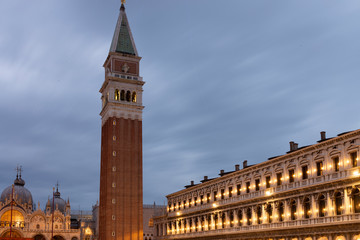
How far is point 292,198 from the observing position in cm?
5512

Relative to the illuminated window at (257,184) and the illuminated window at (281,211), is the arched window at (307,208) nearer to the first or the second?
the illuminated window at (281,211)

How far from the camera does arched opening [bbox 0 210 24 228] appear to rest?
11844cm

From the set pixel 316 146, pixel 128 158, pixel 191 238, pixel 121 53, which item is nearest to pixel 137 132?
pixel 128 158

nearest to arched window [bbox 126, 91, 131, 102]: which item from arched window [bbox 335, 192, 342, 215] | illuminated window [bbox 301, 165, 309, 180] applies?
illuminated window [bbox 301, 165, 309, 180]

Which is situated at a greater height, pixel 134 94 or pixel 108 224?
pixel 134 94

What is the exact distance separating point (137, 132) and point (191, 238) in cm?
2763

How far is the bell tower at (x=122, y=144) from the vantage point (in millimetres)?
91188

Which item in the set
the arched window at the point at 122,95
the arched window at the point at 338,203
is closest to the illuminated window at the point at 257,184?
the arched window at the point at 338,203

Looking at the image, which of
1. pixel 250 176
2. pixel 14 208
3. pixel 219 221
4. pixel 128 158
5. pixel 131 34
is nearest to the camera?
pixel 250 176

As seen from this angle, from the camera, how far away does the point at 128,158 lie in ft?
314

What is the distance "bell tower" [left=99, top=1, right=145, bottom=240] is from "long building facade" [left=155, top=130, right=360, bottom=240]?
674 inches

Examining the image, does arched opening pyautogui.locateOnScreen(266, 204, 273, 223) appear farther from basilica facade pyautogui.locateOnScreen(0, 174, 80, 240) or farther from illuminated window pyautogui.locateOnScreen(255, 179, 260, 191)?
basilica facade pyautogui.locateOnScreen(0, 174, 80, 240)

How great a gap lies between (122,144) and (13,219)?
149 ft

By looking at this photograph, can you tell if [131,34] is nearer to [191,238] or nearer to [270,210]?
[191,238]
